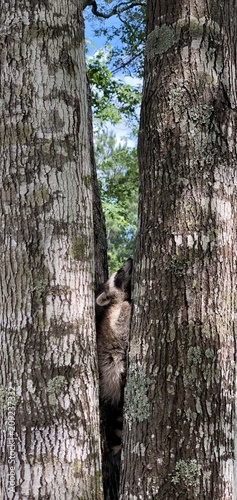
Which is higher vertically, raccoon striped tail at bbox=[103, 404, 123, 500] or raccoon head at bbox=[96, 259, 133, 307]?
raccoon head at bbox=[96, 259, 133, 307]

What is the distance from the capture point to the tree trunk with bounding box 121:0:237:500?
2461 millimetres

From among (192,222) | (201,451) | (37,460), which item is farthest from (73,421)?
(192,222)

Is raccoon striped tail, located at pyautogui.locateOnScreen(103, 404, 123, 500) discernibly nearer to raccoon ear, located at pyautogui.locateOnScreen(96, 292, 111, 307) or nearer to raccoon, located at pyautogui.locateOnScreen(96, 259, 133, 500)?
raccoon, located at pyautogui.locateOnScreen(96, 259, 133, 500)

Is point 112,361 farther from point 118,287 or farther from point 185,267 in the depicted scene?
point 185,267

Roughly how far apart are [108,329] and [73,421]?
1224mm

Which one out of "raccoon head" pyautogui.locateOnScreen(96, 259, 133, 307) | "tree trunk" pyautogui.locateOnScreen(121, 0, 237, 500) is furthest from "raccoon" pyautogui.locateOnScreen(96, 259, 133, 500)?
"tree trunk" pyautogui.locateOnScreen(121, 0, 237, 500)

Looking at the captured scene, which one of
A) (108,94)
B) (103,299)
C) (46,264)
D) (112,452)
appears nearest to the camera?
(46,264)

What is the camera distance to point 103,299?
11.8 feet

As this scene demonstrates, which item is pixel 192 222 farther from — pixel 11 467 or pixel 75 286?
pixel 11 467

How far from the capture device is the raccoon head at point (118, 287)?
143 inches

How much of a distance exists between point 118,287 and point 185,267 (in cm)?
115

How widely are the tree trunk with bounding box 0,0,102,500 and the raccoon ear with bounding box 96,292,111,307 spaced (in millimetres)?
827

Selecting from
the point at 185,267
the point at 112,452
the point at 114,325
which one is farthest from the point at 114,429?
the point at 185,267

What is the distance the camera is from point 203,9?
290cm
